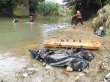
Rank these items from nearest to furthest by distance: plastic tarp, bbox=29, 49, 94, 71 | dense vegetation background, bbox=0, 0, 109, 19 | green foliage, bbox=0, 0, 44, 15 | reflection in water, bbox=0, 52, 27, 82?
1. reflection in water, bbox=0, 52, 27, 82
2. plastic tarp, bbox=29, 49, 94, 71
3. dense vegetation background, bbox=0, 0, 109, 19
4. green foliage, bbox=0, 0, 44, 15

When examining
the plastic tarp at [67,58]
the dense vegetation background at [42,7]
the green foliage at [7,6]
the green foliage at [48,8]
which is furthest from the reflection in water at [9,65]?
the green foliage at [48,8]

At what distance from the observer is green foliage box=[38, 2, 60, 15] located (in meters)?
45.4

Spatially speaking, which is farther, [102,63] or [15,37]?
[15,37]

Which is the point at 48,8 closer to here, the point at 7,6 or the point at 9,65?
the point at 7,6

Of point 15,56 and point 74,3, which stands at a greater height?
point 74,3

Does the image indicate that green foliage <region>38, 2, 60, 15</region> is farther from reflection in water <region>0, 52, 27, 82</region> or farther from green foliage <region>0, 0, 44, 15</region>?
reflection in water <region>0, 52, 27, 82</region>

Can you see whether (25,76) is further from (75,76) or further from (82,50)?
(82,50)

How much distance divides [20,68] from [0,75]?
43.6 inches

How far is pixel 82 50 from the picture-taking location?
1372 cm

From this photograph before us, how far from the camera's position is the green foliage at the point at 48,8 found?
4541 cm

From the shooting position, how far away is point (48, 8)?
4581cm

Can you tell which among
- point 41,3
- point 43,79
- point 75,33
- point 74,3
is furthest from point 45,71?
point 41,3

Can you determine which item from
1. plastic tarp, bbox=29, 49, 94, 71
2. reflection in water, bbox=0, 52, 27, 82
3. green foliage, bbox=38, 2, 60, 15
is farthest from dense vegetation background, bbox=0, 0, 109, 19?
reflection in water, bbox=0, 52, 27, 82

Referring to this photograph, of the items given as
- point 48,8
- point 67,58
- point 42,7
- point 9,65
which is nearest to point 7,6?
point 42,7
